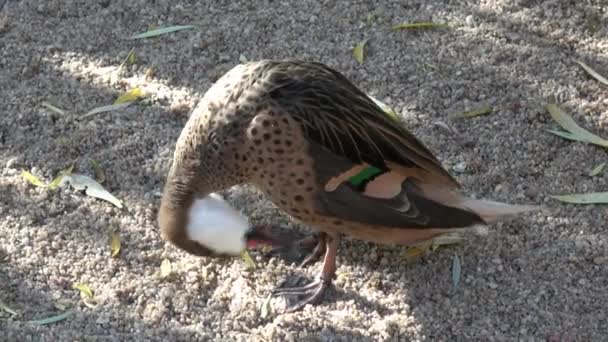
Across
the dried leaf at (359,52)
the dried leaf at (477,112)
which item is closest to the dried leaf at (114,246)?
the dried leaf at (359,52)

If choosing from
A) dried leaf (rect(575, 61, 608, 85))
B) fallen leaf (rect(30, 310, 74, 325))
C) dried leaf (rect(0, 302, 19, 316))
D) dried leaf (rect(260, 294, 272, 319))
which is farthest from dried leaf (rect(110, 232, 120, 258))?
dried leaf (rect(575, 61, 608, 85))

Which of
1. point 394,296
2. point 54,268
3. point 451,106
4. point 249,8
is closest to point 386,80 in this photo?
point 451,106

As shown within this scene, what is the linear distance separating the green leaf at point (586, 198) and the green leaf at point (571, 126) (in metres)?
0.29

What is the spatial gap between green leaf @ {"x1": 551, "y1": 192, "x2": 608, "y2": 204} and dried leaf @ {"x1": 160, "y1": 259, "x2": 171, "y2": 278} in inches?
61.1

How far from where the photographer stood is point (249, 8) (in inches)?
197

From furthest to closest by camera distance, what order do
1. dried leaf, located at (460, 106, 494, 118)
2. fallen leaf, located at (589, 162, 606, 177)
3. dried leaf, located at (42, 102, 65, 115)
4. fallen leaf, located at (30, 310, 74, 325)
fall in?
dried leaf, located at (42, 102, 65, 115) < dried leaf, located at (460, 106, 494, 118) < fallen leaf, located at (589, 162, 606, 177) < fallen leaf, located at (30, 310, 74, 325)

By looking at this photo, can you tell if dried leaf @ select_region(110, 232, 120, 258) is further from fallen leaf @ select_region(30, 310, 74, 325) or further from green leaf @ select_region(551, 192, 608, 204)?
green leaf @ select_region(551, 192, 608, 204)

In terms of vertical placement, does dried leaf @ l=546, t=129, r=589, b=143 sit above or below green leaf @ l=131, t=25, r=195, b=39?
above

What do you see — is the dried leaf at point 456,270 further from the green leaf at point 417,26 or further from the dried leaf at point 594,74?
the green leaf at point 417,26

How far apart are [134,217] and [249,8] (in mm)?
1458

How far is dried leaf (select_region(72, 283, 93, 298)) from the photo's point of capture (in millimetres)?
3711

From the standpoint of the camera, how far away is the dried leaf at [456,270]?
12.2 ft

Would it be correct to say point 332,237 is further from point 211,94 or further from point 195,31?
point 195,31

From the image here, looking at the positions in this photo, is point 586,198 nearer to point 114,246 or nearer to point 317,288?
point 317,288
